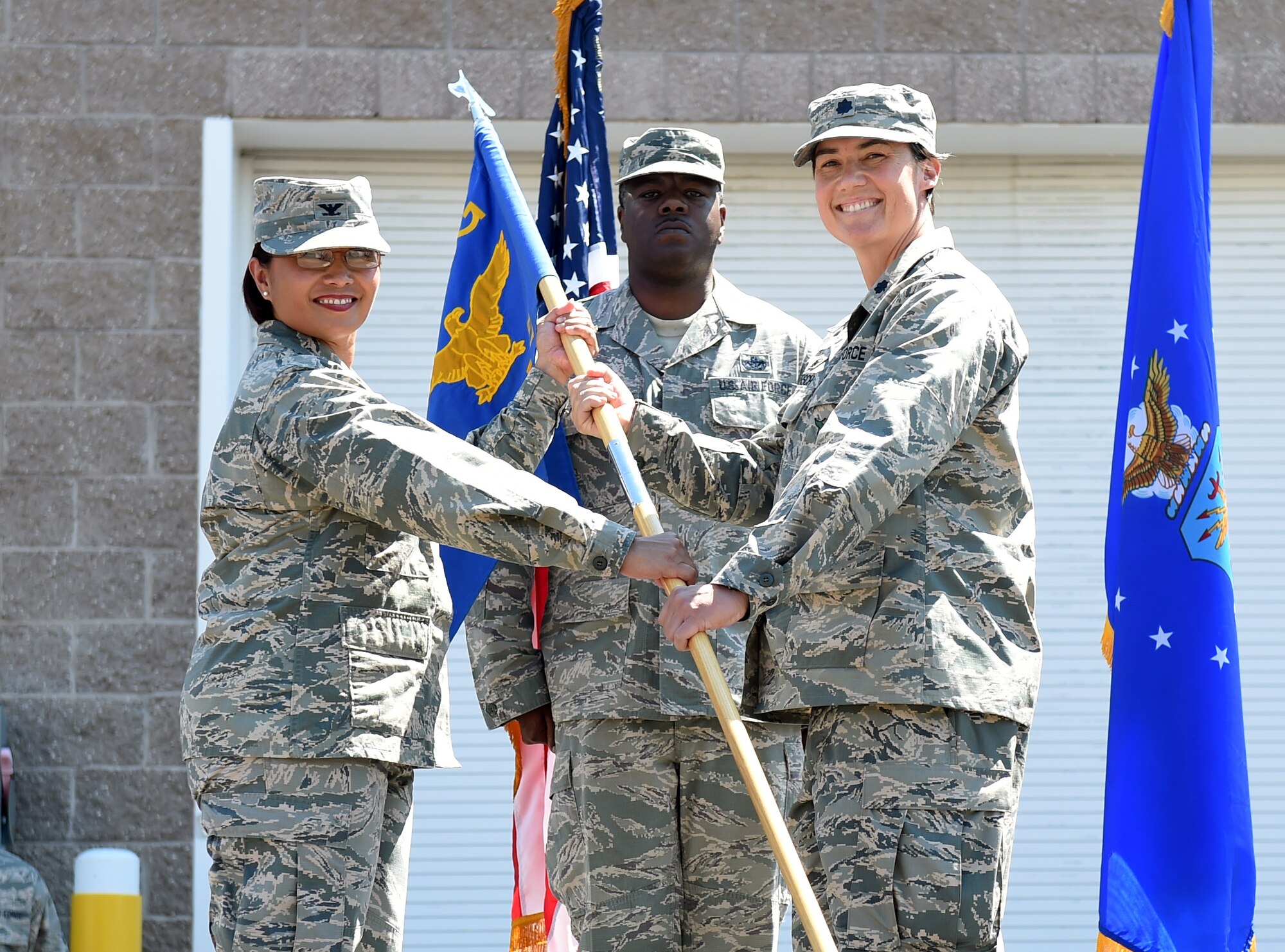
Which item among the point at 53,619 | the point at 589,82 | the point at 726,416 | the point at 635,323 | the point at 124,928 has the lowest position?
the point at 124,928

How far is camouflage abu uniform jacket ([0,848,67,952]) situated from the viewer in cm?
520

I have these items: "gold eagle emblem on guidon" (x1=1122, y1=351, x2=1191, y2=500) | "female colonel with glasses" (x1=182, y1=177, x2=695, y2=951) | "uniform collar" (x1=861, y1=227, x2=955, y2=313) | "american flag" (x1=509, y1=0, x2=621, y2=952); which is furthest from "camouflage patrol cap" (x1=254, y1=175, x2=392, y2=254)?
"gold eagle emblem on guidon" (x1=1122, y1=351, x2=1191, y2=500)

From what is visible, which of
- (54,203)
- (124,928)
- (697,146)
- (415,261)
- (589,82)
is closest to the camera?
(697,146)

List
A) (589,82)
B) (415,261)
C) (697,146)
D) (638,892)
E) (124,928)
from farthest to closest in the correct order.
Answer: (415,261)
(124,928)
(589,82)
(697,146)
(638,892)

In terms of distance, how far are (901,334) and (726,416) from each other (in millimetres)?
A: 914

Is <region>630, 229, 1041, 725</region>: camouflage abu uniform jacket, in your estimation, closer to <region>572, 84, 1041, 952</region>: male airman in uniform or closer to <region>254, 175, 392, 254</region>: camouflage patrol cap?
<region>572, 84, 1041, 952</region>: male airman in uniform

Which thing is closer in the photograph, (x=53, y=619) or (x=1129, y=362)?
(x=1129, y=362)

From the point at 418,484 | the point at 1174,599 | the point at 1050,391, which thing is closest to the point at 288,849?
the point at 418,484

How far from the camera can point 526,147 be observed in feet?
21.3

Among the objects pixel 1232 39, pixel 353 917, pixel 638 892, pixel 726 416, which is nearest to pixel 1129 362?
pixel 726 416

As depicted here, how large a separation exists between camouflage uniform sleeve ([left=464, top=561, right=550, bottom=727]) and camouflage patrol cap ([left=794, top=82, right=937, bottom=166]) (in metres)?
1.38

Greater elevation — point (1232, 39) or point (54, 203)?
point (1232, 39)

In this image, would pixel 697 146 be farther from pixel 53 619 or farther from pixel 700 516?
pixel 53 619

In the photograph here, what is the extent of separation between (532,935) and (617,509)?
1300 millimetres
